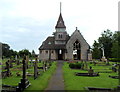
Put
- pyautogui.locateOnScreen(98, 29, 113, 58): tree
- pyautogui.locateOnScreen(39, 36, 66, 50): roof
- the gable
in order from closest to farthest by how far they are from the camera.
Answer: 1. the gable
2. pyautogui.locateOnScreen(39, 36, 66, 50): roof
3. pyautogui.locateOnScreen(98, 29, 113, 58): tree

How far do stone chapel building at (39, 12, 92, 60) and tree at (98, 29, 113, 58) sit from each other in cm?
1919

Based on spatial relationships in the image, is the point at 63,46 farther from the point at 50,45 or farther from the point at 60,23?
the point at 60,23

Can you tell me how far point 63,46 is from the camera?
61.4 metres

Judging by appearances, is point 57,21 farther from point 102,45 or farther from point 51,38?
point 102,45

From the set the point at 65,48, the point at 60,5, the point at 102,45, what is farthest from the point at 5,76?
the point at 102,45

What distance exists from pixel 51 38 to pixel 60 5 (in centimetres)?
1159

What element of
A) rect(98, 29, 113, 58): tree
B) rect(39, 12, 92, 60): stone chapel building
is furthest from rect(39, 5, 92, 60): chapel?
rect(98, 29, 113, 58): tree

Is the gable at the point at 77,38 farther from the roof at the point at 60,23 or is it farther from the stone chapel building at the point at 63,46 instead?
the roof at the point at 60,23

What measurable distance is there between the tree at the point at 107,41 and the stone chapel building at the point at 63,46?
19195 mm

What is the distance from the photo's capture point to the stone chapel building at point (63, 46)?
2340 inches

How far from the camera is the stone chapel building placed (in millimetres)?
59438

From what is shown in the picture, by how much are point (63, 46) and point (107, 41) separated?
2548 cm

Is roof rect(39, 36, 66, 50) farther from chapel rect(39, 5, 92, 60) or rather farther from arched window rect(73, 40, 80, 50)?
arched window rect(73, 40, 80, 50)

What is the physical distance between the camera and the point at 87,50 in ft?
195
